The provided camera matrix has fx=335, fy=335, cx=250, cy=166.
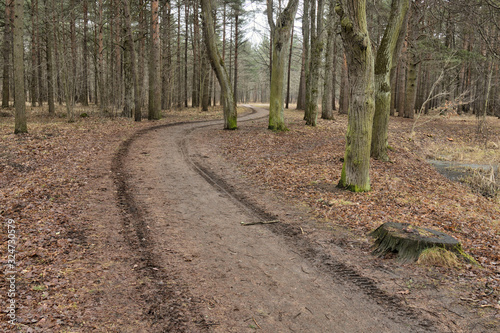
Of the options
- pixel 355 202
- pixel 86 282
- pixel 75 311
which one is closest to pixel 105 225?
pixel 86 282

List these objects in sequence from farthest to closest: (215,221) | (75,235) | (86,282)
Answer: (215,221)
(75,235)
(86,282)

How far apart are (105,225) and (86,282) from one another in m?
1.93

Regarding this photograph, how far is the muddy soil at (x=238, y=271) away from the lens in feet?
12.9

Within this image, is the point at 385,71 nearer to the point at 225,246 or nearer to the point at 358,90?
the point at 358,90

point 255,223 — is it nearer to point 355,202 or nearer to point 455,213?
point 355,202

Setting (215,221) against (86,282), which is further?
(215,221)

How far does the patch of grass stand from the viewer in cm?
514

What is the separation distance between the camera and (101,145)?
12.9 m

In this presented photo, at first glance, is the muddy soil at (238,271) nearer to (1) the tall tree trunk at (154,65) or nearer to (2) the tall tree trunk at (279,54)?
(2) the tall tree trunk at (279,54)

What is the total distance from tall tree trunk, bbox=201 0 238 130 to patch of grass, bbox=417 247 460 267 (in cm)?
1331

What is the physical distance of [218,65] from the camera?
16.9 meters

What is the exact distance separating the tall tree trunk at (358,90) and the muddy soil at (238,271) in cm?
209

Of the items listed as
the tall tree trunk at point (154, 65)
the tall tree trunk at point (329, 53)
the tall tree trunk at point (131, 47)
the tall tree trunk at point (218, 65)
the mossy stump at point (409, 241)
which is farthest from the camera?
the tall tree trunk at point (154, 65)

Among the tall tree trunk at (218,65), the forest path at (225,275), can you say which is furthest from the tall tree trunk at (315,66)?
the forest path at (225,275)
